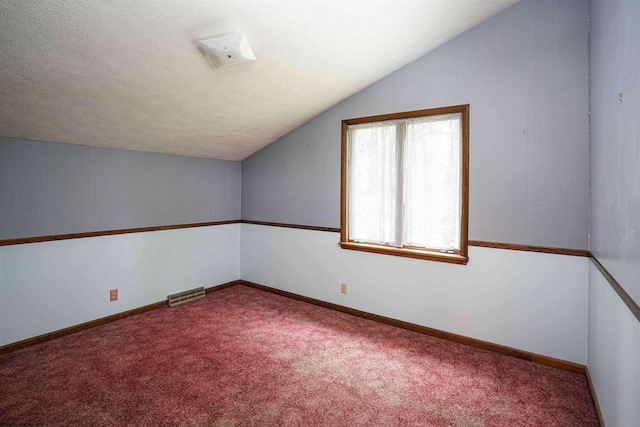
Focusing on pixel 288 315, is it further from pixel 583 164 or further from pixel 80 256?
pixel 583 164

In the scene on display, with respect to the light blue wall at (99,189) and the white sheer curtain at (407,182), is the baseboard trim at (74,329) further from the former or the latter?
the white sheer curtain at (407,182)

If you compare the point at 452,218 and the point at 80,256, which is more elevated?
the point at 452,218

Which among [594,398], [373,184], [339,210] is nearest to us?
[594,398]

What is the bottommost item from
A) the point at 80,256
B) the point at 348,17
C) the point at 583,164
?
the point at 80,256

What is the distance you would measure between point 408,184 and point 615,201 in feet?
5.44

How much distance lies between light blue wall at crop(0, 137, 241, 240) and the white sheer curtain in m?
1.89

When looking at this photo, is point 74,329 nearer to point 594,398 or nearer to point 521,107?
point 594,398

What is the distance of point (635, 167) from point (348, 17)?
5.88 ft

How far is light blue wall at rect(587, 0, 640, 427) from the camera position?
1224 mm

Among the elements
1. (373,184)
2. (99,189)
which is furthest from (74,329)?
(373,184)

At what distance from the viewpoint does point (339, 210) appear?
3.50 metres

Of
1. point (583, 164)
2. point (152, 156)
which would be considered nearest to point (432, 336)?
point (583, 164)

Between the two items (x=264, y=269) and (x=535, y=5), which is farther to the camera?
(x=264, y=269)

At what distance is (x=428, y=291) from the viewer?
2.95 m
